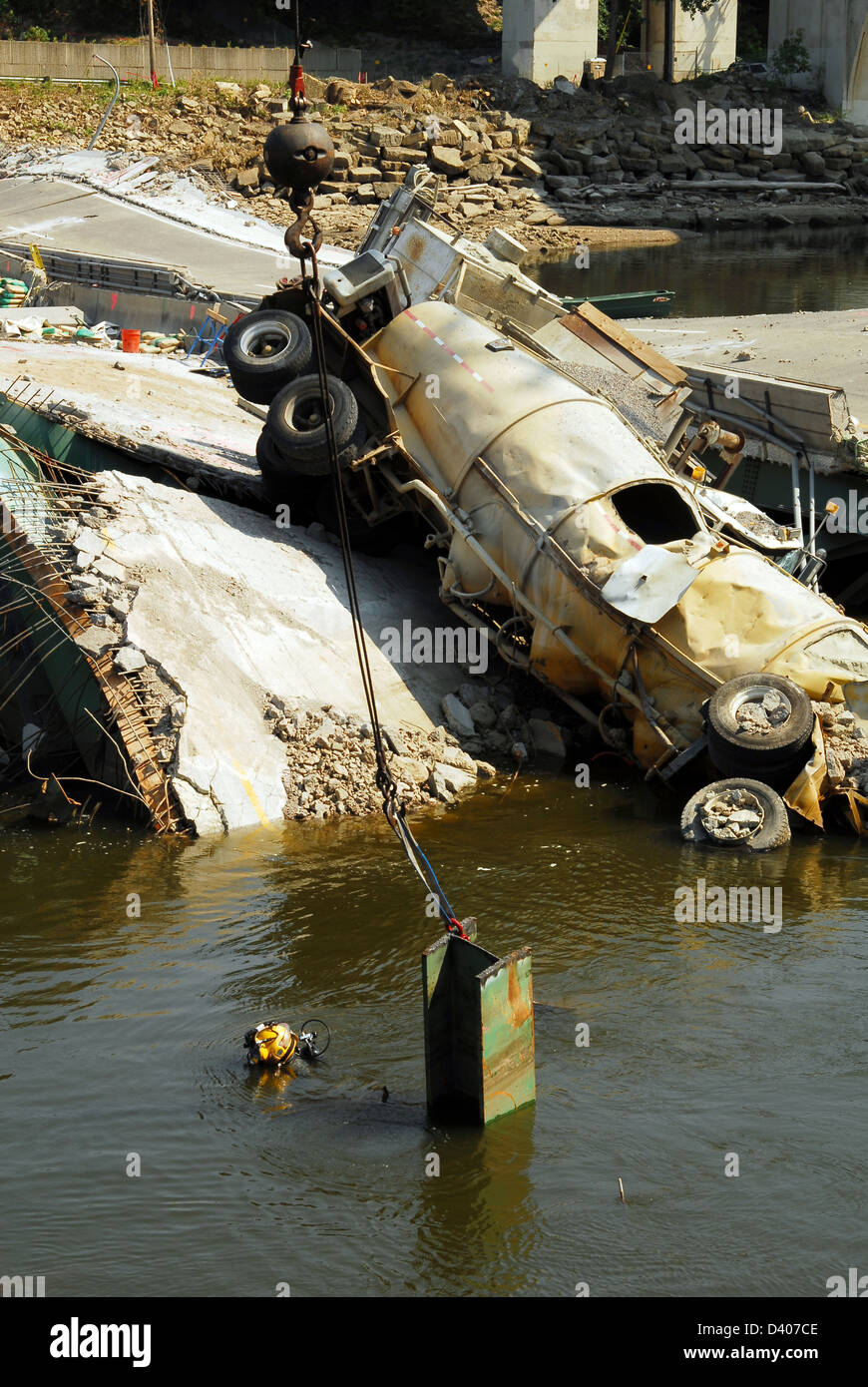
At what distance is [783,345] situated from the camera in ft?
75.2

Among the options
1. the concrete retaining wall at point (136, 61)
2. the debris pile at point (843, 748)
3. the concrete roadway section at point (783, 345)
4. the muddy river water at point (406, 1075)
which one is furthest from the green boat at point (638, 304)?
the concrete retaining wall at point (136, 61)

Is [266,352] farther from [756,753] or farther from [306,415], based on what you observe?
[756,753]

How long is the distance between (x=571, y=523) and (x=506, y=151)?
4359cm

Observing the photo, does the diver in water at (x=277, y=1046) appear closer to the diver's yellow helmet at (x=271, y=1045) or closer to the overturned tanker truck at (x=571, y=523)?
the diver's yellow helmet at (x=271, y=1045)

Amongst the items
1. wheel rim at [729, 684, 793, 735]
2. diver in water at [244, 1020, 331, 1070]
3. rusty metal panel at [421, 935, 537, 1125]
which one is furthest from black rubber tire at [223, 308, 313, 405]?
rusty metal panel at [421, 935, 537, 1125]

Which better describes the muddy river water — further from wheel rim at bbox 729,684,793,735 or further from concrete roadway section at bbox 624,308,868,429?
concrete roadway section at bbox 624,308,868,429

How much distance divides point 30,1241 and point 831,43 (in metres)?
66.1

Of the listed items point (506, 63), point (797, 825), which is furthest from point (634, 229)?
point (797, 825)

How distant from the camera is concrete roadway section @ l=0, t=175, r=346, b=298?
33.6 metres

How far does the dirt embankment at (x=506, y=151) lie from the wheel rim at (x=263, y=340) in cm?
2811

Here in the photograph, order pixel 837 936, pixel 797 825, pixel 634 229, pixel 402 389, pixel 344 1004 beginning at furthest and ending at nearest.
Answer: pixel 634 229 < pixel 402 389 < pixel 797 825 < pixel 837 936 < pixel 344 1004

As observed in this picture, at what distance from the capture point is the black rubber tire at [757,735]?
12.3 metres
